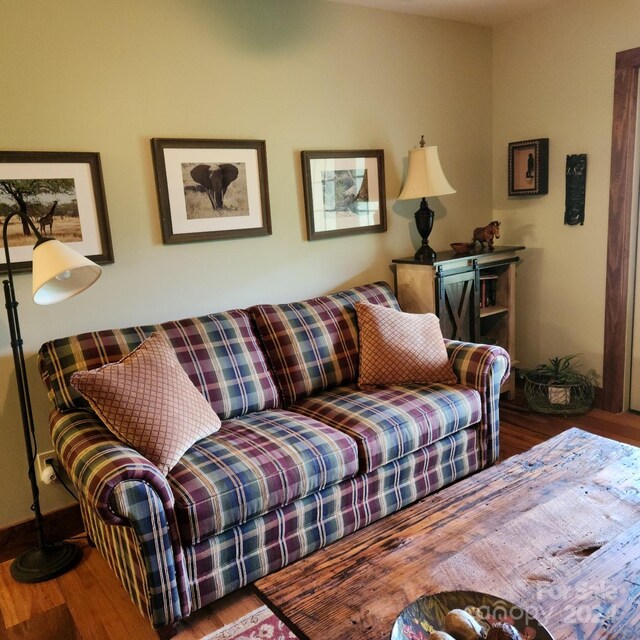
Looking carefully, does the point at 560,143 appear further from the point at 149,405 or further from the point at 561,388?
the point at 149,405

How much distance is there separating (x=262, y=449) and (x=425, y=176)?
190cm

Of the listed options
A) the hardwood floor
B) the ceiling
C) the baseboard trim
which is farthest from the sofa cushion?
the ceiling

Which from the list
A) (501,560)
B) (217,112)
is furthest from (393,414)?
(217,112)

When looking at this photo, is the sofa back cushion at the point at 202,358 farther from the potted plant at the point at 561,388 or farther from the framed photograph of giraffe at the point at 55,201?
the potted plant at the point at 561,388

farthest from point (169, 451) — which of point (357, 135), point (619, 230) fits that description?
point (619, 230)

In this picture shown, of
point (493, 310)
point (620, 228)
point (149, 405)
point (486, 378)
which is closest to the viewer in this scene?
point (149, 405)

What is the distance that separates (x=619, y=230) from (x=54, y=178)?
293 centimetres

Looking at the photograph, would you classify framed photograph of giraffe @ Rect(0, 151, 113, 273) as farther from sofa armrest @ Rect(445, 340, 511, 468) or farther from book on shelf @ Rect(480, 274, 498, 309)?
book on shelf @ Rect(480, 274, 498, 309)

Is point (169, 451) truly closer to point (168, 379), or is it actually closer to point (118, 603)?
point (168, 379)

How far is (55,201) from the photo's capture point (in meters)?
2.33

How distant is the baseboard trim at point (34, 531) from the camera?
2348 millimetres

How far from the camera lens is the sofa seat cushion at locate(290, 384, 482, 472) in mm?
2223

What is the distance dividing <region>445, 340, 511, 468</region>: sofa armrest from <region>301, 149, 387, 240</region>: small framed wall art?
3.26 feet

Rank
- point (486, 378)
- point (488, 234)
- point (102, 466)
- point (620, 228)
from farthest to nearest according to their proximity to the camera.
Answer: point (488, 234) < point (620, 228) < point (486, 378) < point (102, 466)
